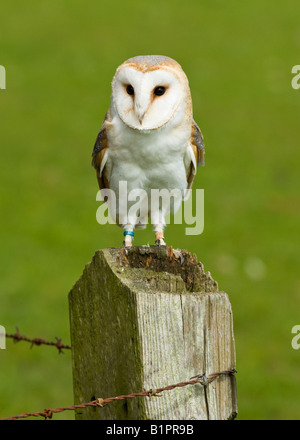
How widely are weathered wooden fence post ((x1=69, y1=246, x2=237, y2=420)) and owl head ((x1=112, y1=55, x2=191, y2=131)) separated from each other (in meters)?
0.72

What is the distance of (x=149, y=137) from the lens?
3453 mm

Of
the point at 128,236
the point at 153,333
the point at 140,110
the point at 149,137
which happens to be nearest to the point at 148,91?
the point at 140,110

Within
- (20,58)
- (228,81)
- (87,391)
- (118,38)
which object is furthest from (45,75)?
(87,391)

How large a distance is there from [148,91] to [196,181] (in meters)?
8.24

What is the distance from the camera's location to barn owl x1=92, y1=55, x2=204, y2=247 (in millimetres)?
3186

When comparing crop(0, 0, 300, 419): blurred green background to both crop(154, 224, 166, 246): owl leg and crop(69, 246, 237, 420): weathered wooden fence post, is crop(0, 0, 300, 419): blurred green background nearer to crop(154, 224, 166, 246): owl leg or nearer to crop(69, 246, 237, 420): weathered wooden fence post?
crop(154, 224, 166, 246): owl leg

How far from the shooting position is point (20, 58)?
15.4 m

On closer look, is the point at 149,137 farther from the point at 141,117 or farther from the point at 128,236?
the point at 128,236

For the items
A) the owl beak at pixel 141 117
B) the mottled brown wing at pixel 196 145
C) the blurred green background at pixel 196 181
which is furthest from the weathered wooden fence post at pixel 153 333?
the blurred green background at pixel 196 181

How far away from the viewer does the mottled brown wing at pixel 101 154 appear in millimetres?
3721

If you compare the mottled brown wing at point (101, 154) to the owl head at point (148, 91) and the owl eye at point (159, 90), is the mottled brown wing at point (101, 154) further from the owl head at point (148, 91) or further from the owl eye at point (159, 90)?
the owl eye at point (159, 90)

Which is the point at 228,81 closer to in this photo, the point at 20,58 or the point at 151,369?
the point at 20,58

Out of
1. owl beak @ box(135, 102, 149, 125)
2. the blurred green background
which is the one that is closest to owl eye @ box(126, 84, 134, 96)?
owl beak @ box(135, 102, 149, 125)
